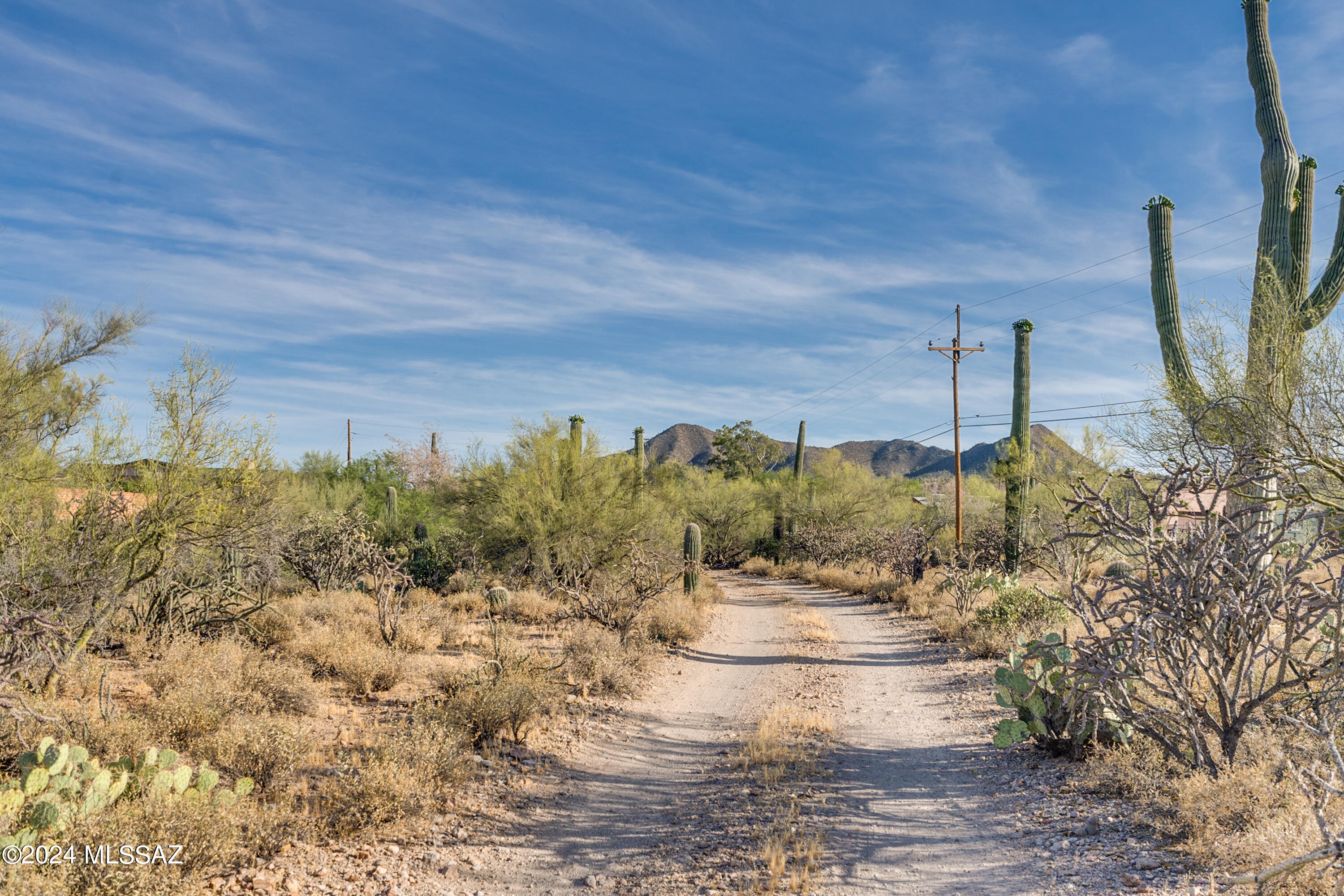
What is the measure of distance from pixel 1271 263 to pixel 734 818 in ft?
42.3

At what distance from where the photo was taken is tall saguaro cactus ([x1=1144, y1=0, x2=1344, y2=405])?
11141 millimetres

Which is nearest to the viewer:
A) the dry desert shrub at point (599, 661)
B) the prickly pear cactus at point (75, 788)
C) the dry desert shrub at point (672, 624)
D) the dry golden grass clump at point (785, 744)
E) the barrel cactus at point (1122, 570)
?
the prickly pear cactus at point (75, 788)

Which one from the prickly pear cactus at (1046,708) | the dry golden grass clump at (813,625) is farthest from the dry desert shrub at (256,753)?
the dry golden grass clump at (813,625)

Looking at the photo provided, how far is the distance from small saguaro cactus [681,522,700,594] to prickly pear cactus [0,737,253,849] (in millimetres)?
A: 13134

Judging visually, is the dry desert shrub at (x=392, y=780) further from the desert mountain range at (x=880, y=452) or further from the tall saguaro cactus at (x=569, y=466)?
the desert mountain range at (x=880, y=452)

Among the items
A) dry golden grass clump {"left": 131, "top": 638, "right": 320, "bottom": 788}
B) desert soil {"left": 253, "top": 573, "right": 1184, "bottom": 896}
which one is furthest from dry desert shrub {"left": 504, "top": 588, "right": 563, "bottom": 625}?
desert soil {"left": 253, "top": 573, "right": 1184, "bottom": 896}

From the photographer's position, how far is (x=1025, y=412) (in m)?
18.6

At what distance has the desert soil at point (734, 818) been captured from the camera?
4.78 metres

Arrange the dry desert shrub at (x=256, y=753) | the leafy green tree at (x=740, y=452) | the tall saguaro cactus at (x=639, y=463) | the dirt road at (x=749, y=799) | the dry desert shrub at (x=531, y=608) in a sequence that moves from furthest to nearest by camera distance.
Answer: the leafy green tree at (x=740, y=452) → the tall saguaro cactus at (x=639, y=463) → the dry desert shrub at (x=531, y=608) → the dry desert shrub at (x=256, y=753) → the dirt road at (x=749, y=799)

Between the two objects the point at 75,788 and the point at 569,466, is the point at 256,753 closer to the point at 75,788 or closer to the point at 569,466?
the point at 75,788

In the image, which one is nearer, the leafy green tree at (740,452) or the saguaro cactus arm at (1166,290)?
the saguaro cactus arm at (1166,290)

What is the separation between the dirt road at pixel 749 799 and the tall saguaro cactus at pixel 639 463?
9098 mm

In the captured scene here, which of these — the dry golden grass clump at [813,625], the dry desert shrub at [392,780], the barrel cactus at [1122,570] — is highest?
the barrel cactus at [1122,570]

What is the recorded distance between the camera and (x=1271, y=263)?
39.4ft
